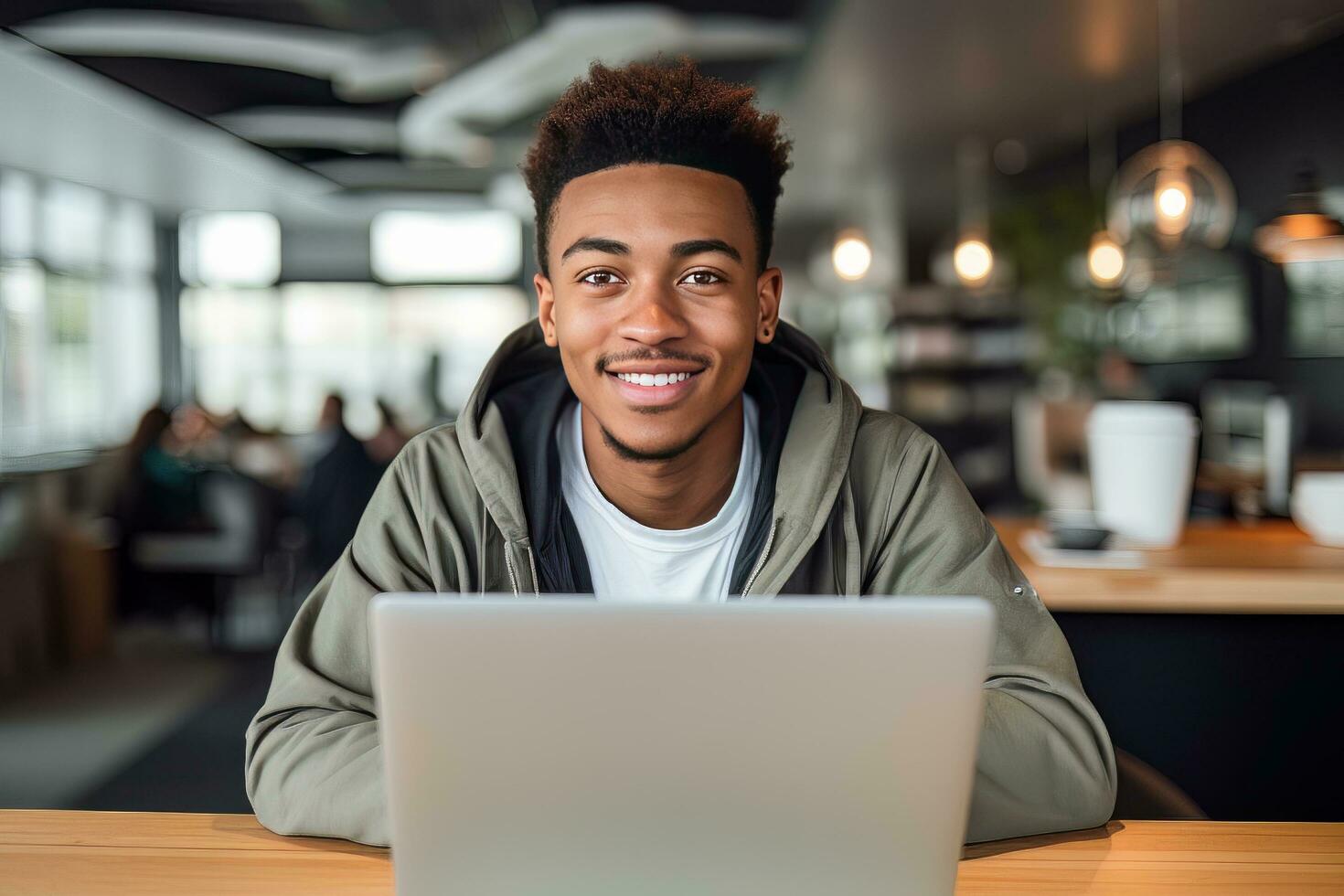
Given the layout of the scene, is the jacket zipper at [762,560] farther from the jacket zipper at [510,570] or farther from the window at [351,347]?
the window at [351,347]

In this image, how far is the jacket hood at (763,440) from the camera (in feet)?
4.71

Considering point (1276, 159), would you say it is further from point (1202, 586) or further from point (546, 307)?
point (546, 307)

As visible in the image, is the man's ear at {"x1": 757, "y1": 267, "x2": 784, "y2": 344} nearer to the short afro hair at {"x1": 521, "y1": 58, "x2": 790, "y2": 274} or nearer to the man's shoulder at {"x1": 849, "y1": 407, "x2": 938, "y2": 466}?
the short afro hair at {"x1": 521, "y1": 58, "x2": 790, "y2": 274}

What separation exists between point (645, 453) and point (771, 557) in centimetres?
22

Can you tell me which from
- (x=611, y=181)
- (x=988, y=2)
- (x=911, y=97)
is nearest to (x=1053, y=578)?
(x=611, y=181)

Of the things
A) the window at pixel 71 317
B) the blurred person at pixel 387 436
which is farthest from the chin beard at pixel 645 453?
the window at pixel 71 317

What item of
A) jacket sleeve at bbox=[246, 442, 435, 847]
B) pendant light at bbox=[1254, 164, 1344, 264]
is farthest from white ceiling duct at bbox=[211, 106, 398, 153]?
jacket sleeve at bbox=[246, 442, 435, 847]

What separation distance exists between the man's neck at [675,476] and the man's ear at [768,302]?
0.11m

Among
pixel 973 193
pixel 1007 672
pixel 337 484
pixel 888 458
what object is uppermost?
pixel 973 193

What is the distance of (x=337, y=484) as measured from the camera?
6.19 meters

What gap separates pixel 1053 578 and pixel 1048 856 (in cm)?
142

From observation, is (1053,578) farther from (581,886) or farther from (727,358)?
(581,886)

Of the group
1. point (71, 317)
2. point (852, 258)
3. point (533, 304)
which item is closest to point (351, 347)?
point (71, 317)

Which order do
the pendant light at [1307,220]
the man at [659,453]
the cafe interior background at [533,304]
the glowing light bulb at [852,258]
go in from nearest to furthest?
the man at [659,453] → the cafe interior background at [533,304] → the pendant light at [1307,220] → the glowing light bulb at [852,258]
